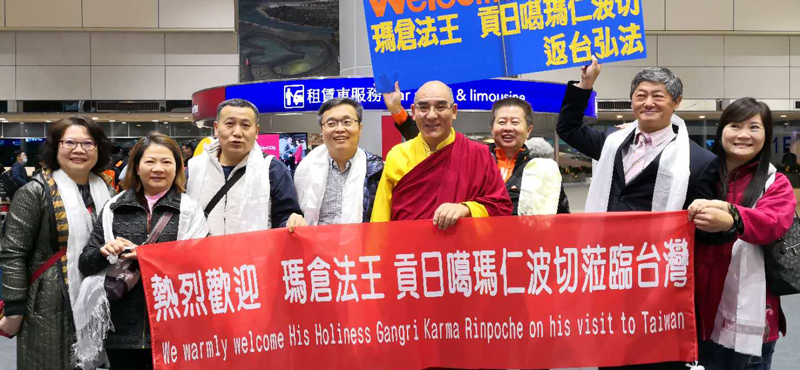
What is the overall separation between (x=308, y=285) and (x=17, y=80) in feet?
44.7

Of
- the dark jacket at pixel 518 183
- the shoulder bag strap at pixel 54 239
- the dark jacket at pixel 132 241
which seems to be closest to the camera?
the dark jacket at pixel 132 241

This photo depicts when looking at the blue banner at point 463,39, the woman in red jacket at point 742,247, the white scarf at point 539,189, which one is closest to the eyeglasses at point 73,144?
the blue banner at point 463,39

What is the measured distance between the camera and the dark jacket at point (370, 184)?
3.06 meters

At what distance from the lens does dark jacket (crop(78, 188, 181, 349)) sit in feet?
8.78

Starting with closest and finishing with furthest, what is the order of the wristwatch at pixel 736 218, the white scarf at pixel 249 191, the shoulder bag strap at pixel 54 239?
the wristwatch at pixel 736 218, the shoulder bag strap at pixel 54 239, the white scarf at pixel 249 191

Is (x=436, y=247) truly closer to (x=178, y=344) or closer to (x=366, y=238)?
(x=366, y=238)

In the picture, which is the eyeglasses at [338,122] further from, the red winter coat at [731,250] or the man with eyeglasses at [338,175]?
the red winter coat at [731,250]

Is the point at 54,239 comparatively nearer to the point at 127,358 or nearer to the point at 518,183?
the point at 127,358

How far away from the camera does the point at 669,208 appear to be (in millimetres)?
2631

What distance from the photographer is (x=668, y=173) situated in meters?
2.62

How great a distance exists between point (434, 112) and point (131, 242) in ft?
4.13

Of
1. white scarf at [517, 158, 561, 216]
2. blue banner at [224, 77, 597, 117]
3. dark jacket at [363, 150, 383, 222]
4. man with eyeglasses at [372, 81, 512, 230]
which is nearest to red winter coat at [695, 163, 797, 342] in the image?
white scarf at [517, 158, 561, 216]

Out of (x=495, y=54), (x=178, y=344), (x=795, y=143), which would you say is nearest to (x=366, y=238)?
(x=178, y=344)

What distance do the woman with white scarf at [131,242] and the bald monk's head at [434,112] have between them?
37.9 inches
